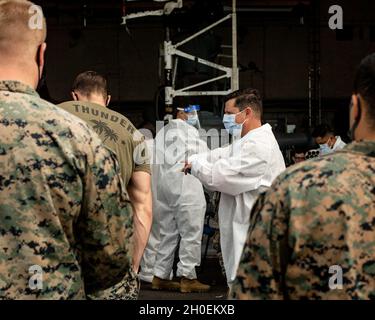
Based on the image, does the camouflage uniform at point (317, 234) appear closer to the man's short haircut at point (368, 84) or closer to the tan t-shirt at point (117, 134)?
the man's short haircut at point (368, 84)

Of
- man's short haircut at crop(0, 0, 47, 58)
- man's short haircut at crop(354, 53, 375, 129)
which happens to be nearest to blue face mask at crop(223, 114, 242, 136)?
man's short haircut at crop(0, 0, 47, 58)

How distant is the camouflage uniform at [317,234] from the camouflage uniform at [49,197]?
584 mm

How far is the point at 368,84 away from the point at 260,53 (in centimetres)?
1610

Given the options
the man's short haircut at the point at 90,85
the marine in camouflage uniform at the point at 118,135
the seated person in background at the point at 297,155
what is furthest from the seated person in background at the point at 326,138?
the marine in camouflage uniform at the point at 118,135

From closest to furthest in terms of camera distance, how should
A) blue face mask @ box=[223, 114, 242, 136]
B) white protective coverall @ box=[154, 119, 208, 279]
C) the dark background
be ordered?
blue face mask @ box=[223, 114, 242, 136]
white protective coverall @ box=[154, 119, 208, 279]
the dark background

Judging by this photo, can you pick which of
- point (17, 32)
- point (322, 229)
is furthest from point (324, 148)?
point (322, 229)

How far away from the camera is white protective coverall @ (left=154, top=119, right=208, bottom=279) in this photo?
27.5ft

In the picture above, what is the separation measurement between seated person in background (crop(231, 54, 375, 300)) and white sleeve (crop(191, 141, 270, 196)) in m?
3.74

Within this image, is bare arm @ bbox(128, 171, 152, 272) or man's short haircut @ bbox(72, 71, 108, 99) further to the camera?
man's short haircut @ bbox(72, 71, 108, 99)

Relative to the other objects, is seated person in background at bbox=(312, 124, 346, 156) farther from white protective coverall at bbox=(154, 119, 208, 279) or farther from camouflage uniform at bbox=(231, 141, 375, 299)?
camouflage uniform at bbox=(231, 141, 375, 299)

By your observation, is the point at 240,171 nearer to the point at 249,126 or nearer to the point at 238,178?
the point at 238,178

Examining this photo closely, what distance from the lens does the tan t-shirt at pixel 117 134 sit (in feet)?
14.3

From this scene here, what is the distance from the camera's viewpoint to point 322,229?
7.41 ft

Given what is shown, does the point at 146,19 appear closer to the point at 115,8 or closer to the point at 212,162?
the point at 115,8
